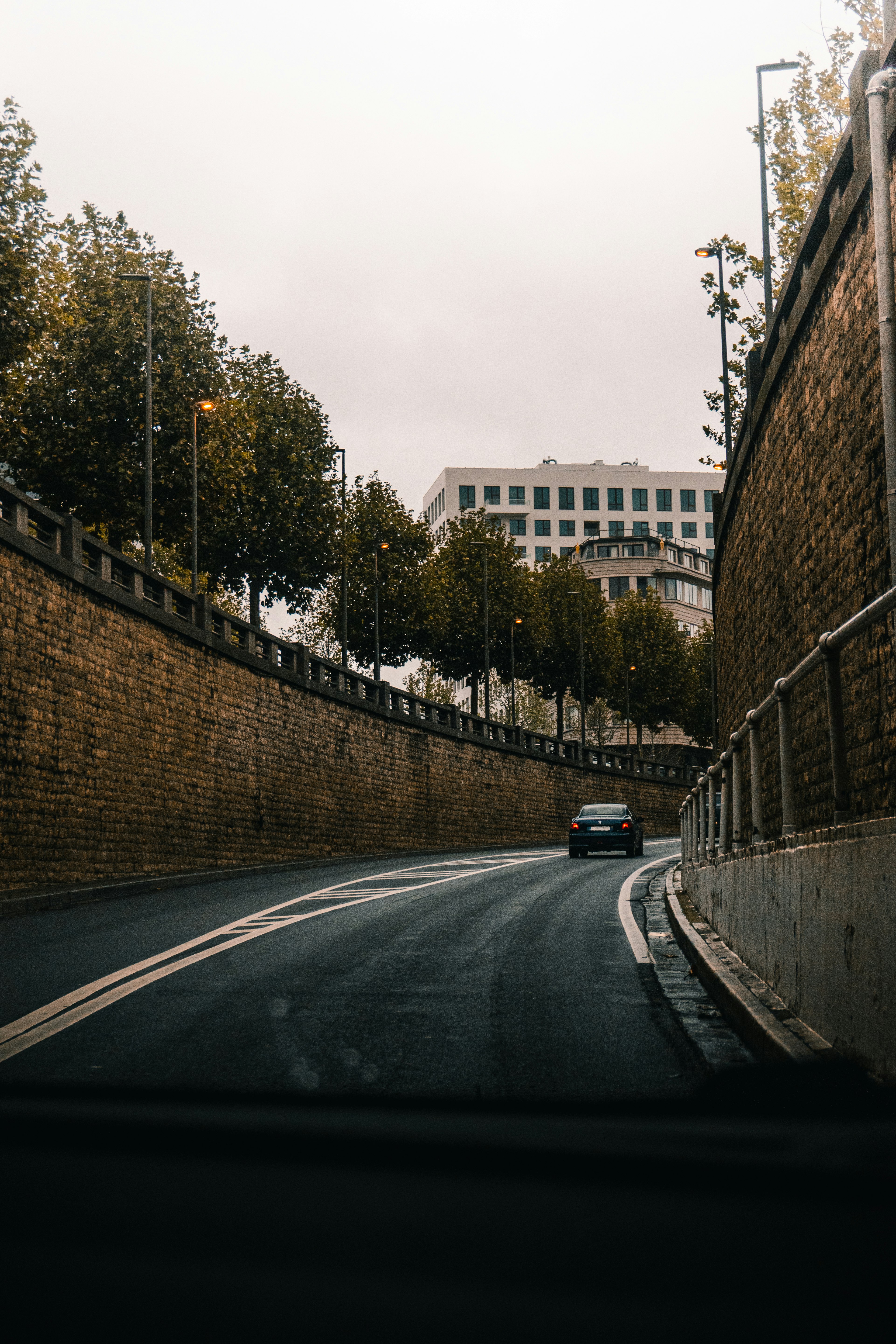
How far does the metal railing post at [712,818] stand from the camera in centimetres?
1394

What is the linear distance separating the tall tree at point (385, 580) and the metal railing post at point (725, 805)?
48.3m

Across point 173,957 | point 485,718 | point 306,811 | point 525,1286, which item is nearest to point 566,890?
point 173,957

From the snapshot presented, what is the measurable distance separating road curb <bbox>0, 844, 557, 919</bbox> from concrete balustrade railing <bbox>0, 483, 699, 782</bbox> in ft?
17.6

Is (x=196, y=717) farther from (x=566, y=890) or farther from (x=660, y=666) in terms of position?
(x=660, y=666)

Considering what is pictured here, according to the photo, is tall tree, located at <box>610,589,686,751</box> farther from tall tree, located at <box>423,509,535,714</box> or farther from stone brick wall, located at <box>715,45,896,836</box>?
stone brick wall, located at <box>715,45,896,836</box>

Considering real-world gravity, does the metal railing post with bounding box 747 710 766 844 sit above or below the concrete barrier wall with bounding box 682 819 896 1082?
above

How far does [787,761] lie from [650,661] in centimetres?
7818

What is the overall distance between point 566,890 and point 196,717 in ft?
37.6

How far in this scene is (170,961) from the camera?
35.9 ft

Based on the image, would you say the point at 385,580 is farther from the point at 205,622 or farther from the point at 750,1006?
the point at 750,1006

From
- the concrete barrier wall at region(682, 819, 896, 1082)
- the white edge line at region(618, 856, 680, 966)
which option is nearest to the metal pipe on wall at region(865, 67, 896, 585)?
the concrete barrier wall at region(682, 819, 896, 1082)

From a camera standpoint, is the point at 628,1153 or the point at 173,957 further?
the point at 173,957

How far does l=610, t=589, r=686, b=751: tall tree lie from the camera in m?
84.9

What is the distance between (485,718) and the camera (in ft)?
195
